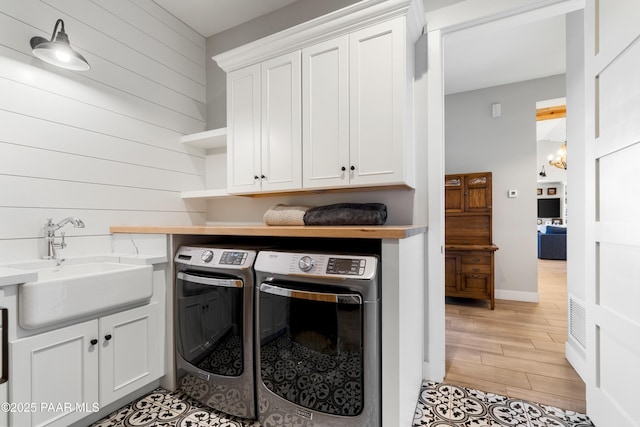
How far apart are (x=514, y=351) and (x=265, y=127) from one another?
261cm

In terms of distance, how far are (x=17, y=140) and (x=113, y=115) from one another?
580 millimetres

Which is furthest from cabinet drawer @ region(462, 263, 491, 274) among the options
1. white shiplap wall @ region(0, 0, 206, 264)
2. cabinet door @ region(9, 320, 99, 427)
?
cabinet door @ region(9, 320, 99, 427)

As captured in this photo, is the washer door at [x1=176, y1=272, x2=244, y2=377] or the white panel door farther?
the washer door at [x1=176, y1=272, x2=244, y2=377]

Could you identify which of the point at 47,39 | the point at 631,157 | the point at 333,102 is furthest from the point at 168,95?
the point at 631,157

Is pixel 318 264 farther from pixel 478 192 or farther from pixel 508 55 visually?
pixel 508 55

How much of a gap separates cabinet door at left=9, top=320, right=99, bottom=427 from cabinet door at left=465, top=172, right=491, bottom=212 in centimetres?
383

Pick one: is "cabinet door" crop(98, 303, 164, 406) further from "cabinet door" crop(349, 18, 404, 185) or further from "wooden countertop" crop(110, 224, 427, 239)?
"cabinet door" crop(349, 18, 404, 185)

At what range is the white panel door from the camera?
3.98 ft

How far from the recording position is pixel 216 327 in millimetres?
1623

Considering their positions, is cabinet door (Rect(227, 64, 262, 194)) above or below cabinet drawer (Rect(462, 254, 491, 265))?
above

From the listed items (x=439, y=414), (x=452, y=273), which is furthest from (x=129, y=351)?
(x=452, y=273)

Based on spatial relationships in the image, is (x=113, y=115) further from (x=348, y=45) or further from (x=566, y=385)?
(x=566, y=385)

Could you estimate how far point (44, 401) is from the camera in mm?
1312

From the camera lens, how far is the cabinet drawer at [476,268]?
11.3 feet
